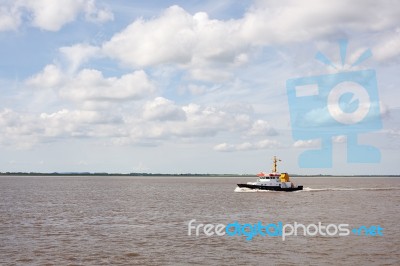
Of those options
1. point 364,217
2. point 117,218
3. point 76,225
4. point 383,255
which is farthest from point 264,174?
point 383,255

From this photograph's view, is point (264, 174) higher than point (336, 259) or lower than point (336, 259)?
higher

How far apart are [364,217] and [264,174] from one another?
52.1 metres

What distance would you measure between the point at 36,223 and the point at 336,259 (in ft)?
106

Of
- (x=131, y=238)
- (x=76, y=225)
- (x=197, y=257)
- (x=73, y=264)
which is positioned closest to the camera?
(x=73, y=264)

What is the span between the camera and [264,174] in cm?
10381

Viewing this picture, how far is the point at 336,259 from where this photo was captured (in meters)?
27.8

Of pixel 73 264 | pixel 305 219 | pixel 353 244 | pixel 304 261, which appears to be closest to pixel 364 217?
pixel 305 219

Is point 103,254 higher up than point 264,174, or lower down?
lower down

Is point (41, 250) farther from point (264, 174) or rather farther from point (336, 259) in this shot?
point (264, 174)

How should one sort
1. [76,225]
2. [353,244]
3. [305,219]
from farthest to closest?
[305,219]
[76,225]
[353,244]

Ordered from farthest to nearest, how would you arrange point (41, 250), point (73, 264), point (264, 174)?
1. point (264, 174)
2. point (41, 250)
3. point (73, 264)

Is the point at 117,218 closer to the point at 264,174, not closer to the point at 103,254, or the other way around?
the point at 103,254

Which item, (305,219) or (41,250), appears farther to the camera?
(305,219)

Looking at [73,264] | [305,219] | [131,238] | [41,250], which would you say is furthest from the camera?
[305,219]
